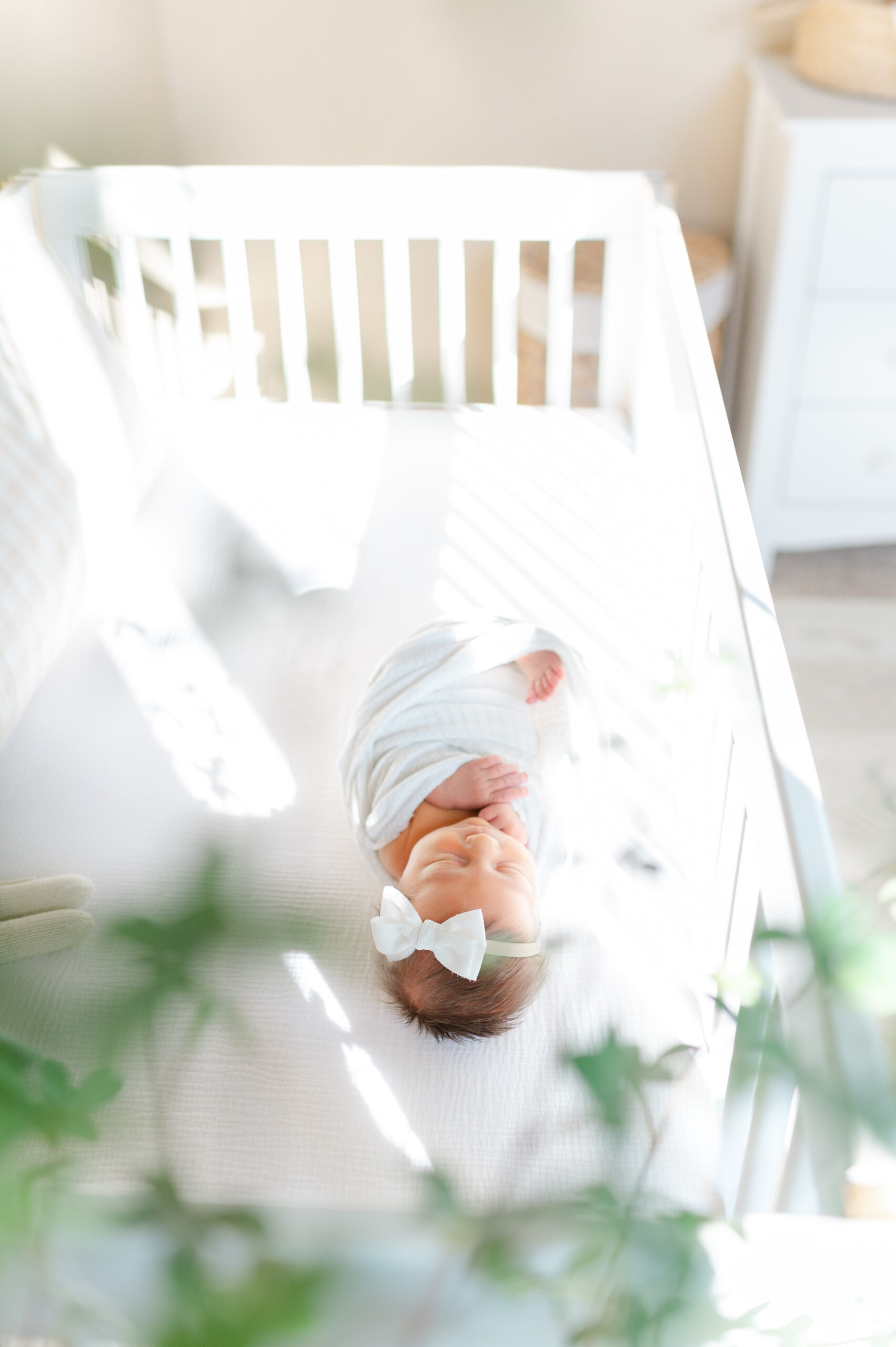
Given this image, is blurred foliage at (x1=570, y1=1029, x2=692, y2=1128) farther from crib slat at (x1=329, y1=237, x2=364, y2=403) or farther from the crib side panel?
crib slat at (x1=329, y1=237, x2=364, y2=403)

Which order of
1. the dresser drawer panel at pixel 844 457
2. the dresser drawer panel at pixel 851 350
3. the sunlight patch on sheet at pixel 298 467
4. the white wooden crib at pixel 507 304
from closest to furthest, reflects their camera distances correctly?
the white wooden crib at pixel 507 304, the sunlight patch on sheet at pixel 298 467, the dresser drawer panel at pixel 851 350, the dresser drawer panel at pixel 844 457

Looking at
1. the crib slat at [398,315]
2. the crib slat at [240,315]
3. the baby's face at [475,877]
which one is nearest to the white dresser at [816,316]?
the crib slat at [398,315]

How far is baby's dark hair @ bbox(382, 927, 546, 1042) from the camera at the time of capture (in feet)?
2.86

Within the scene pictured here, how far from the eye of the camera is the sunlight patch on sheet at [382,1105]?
83cm

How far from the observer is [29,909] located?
0.94m

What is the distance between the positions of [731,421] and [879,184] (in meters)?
0.64

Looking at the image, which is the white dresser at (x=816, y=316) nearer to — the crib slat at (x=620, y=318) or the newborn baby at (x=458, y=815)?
the crib slat at (x=620, y=318)

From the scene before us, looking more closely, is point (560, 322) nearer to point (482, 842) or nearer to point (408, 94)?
point (408, 94)

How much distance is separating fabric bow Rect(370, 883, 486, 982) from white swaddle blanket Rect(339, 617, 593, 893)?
0.65 feet

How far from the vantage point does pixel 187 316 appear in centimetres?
183

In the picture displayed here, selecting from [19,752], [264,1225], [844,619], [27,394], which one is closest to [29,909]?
[19,752]

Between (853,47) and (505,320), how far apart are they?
0.81 m

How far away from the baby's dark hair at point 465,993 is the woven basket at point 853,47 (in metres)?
1.73


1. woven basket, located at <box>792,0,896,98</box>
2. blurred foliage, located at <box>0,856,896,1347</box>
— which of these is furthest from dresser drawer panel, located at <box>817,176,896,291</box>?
blurred foliage, located at <box>0,856,896,1347</box>
